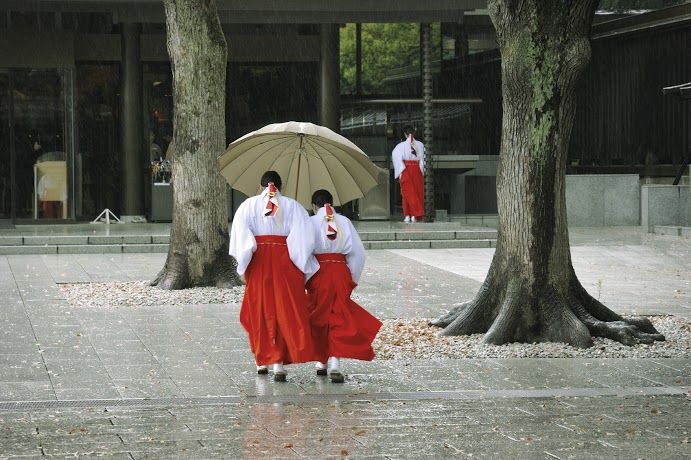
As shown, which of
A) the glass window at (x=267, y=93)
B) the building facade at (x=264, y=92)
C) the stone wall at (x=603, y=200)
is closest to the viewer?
the building facade at (x=264, y=92)

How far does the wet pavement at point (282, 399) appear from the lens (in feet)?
23.8

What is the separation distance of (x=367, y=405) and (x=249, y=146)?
2724 mm

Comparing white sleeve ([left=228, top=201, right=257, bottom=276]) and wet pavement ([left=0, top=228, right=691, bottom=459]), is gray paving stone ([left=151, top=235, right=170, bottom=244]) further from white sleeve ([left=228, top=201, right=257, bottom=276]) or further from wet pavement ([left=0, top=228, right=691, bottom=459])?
white sleeve ([left=228, top=201, right=257, bottom=276])

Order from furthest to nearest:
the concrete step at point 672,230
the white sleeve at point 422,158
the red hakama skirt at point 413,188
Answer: the white sleeve at point 422,158
the red hakama skirt at point 413,188
the concrete step at point 672,230

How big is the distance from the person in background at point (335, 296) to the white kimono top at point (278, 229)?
0.11m

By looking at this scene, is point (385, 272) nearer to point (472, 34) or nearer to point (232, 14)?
point (232, 14)

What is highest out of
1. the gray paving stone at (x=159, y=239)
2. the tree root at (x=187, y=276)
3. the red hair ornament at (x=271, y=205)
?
the red hair ornament at (x=271, y=205)

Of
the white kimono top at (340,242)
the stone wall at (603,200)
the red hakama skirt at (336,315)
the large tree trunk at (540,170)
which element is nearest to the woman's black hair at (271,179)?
the white kimono top at (340,242)

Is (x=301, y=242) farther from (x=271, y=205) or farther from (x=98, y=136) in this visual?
(x=98, y=136)

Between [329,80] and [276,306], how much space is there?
1670 centimetres

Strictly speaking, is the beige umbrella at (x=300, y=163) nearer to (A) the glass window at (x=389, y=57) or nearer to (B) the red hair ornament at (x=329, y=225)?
(B) the red hair ornament at (x=329, y=225)

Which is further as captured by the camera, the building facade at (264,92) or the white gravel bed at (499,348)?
the building facade at (264,92)

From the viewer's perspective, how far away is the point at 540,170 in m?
11.1

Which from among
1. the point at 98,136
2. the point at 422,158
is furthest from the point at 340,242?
the point at 98,136
